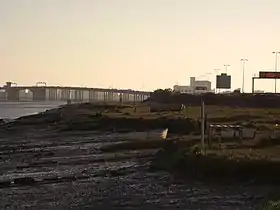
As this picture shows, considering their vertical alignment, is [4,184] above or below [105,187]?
below

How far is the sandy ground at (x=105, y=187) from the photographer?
2653 cm

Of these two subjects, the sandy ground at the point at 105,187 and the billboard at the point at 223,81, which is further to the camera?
the billboard at the point at 223,81

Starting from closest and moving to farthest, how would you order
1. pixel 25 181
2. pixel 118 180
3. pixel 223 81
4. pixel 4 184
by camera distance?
1. pixel 4 184
2. pixel 25 181
3. pixel 118 180
4. pixel 223 81

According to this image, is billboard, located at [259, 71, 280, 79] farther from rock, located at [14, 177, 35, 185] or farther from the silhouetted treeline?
rock, located at [14, 177, 35, 185]

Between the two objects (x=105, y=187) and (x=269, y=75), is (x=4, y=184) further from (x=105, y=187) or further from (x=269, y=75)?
(x=269, y=75)

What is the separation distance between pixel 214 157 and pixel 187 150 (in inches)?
169

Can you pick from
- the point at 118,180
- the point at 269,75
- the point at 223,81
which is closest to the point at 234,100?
the point at 269,75

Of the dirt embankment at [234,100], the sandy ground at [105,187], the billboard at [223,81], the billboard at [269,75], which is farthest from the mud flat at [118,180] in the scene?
the billboard at [223,81]

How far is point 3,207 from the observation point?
87.3 ft

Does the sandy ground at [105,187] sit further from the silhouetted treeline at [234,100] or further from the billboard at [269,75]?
the billboard at [269,75]

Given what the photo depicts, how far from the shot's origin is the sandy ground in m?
26.5

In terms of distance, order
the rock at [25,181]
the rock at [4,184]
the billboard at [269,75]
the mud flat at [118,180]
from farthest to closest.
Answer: the billboard at [269,75]
the rock at [25,181]
the rock at [4,184]
the mud flat at [118,180]

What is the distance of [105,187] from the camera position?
3089 centimetres

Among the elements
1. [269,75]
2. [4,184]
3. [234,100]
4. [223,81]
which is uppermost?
[269,75]
